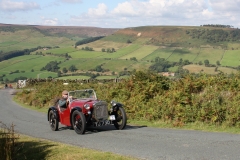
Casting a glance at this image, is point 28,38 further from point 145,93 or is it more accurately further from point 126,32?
point 145,93

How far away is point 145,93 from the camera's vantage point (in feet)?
60.8

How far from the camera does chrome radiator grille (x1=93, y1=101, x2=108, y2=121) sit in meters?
13.8

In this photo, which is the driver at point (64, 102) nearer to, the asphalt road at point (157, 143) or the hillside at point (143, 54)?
the asphalt road at point (157, 143)

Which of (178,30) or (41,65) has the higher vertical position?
(178,30)

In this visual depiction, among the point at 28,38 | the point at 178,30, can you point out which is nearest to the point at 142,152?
the point at 178,30

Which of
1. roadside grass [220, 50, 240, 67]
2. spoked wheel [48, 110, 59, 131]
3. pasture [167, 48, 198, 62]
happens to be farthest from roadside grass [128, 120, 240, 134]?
pasture [167, 48, 198, 62]

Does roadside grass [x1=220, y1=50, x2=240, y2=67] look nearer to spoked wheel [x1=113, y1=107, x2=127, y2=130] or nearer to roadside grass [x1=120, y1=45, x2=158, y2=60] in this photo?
roadside grass [x1=120, y1=45, x2=158, y2=60]

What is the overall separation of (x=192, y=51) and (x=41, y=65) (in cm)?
4033

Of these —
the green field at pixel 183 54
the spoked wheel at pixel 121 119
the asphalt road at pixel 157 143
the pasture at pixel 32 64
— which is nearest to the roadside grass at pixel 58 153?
the asphalt road at pixel 157 143

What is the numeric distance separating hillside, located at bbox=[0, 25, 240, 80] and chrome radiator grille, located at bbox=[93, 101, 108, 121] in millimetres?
50128

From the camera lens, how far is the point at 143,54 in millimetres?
98375

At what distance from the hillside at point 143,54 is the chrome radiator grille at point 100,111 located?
5013 cm

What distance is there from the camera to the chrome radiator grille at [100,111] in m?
13.8

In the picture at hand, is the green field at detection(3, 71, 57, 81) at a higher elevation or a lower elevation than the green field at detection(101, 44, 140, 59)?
lower
